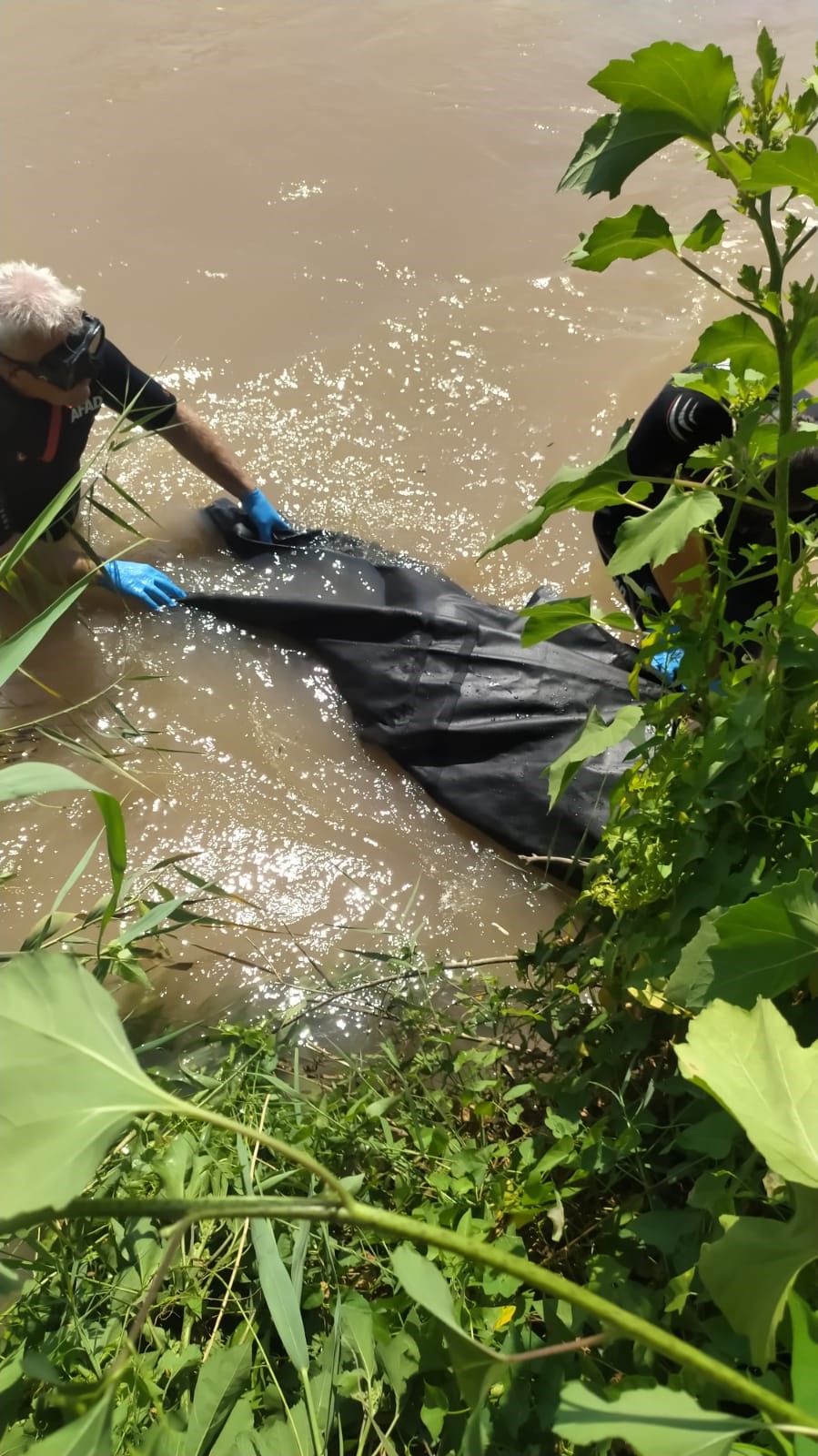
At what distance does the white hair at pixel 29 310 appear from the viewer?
2398 millimetres

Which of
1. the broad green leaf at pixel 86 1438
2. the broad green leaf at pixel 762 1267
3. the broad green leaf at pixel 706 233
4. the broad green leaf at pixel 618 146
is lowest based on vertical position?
the broad green leaf at pixel 762 1267

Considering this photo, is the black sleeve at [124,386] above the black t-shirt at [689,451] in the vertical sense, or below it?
above

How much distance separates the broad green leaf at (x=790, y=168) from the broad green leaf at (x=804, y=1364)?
84 cm

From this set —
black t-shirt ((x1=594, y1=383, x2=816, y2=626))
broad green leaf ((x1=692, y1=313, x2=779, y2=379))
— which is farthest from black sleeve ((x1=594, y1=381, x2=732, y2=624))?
broad green leaf ((x1=692, y1=313, x2=779, y2=379))

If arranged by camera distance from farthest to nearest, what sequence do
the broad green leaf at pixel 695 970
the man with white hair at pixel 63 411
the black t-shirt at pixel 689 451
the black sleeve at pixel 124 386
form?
the black sleeve at pixel 124 386
the man with white hair at pixel 63 411
the black t-shirt at pixel 689 451
the broad green leaf at pixel 695 970

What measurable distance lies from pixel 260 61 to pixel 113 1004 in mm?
5489

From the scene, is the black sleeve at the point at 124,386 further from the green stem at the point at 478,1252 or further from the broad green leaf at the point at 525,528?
the green stem at the point at 478,1252

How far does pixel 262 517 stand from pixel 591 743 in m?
2.15

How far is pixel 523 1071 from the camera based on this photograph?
152cm

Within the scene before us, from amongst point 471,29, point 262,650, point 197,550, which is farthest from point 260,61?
point 262,650

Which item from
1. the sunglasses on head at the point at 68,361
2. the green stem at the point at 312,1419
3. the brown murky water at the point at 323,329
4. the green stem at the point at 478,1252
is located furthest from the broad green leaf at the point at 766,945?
the sunglasses on head at the point at 68,361

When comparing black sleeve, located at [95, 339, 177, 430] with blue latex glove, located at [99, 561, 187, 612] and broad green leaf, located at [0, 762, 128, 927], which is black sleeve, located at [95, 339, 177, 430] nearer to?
blue latex glove, located at [99, 561, 187, 612]

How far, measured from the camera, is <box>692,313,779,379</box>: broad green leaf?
33.5 inches

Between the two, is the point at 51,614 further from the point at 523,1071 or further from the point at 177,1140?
the point at 523,1071
